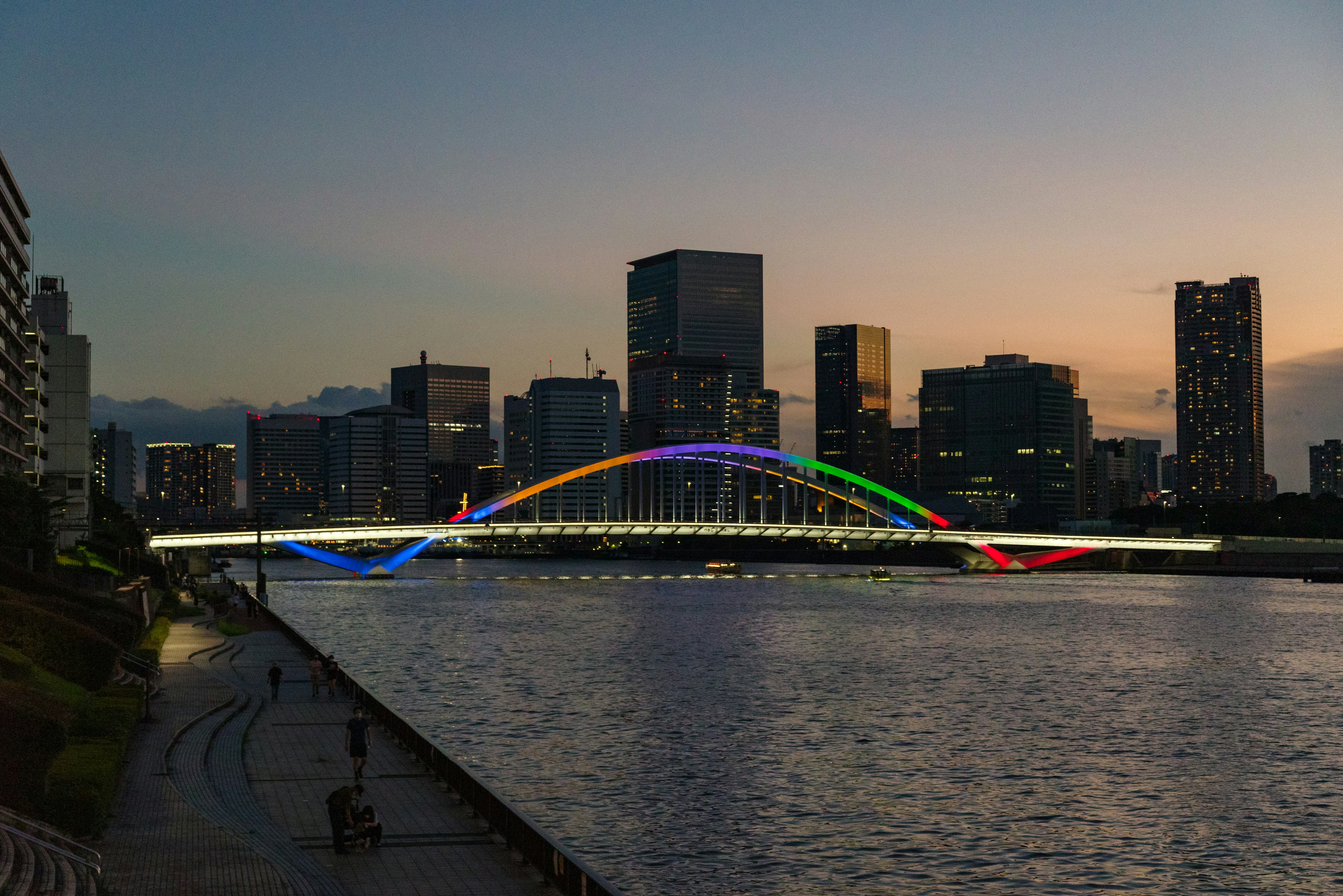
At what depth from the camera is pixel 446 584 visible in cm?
14700

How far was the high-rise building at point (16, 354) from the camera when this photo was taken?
87.8 m

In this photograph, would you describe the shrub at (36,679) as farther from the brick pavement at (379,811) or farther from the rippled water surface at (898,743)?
the rippled water surface at (898,743)

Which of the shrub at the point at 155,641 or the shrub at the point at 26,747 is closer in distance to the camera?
the shrub at the point at 26,747

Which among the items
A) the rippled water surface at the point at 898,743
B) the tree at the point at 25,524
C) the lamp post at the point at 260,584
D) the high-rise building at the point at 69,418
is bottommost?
the rippled water surface at the point at 898,743

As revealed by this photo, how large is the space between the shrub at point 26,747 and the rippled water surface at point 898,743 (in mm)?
9344

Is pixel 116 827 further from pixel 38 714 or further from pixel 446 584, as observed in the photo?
pixel 446 584

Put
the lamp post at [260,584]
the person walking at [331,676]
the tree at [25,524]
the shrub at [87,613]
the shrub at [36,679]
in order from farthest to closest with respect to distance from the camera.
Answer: the lamp post at [260,584] → the tree at [25,524] → the person walking at [331,676] → the shrub at [87,613] → the shrub at [36,679]

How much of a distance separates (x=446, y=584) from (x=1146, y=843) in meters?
125

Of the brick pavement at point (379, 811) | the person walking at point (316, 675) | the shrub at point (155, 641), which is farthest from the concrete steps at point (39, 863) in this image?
the shrub at point (155, 641)

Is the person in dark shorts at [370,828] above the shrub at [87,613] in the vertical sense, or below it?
below

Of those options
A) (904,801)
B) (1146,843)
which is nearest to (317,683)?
(904,801)

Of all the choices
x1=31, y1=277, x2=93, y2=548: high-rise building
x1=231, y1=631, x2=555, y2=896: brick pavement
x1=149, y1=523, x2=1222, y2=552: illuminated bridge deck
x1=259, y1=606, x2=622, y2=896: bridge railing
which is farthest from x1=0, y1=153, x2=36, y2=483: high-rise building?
x1=259, y1=606, x2=622, y2=896: bridge railing

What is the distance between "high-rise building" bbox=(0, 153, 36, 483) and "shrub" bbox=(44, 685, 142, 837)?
53.0 m

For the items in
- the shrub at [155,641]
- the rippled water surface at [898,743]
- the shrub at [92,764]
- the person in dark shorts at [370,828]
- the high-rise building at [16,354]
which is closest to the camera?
the shrub at [92,764]
